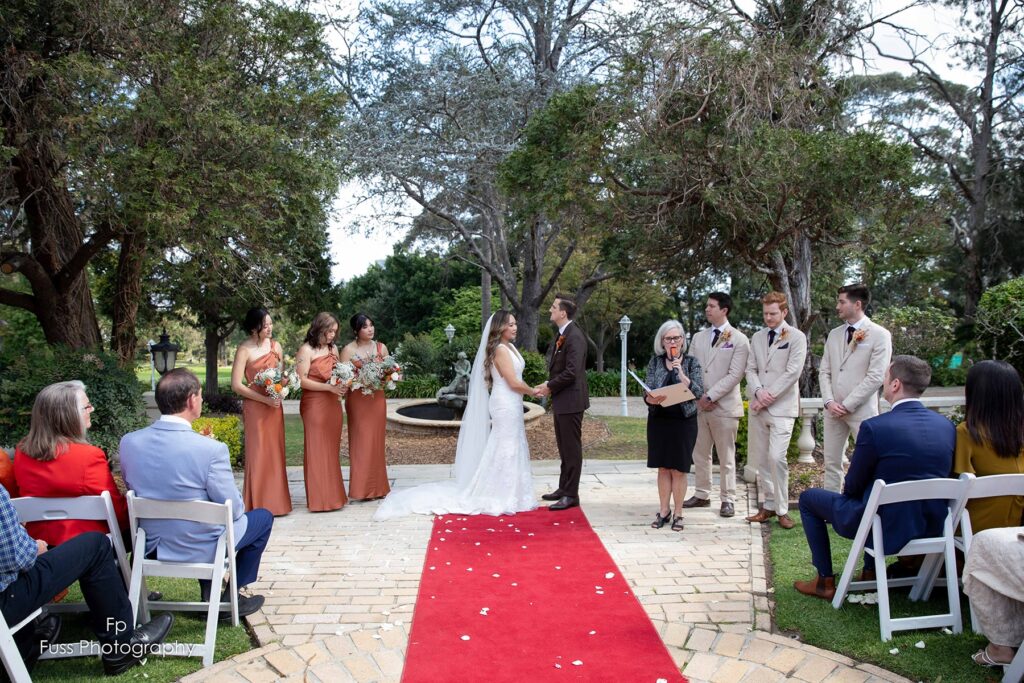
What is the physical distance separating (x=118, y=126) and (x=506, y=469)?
4921 mm

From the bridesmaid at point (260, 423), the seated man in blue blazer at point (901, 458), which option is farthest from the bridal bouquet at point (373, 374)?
the seated man in blue blazer at point (901, 458)

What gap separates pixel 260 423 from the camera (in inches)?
268

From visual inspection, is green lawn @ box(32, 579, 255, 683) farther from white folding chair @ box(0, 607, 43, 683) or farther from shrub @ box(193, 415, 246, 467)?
shrub @ box(193, 415, 246, 467)

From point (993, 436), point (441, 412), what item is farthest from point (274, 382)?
point (441, 412)

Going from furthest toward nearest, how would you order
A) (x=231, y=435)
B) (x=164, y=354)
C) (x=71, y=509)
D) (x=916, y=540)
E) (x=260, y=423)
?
(x=164, y=354), (x=231, y=435), (x=260, y=423), (x=916, y=540), (x=71, y=509)

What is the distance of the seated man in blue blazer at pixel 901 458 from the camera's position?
4188 millimetres

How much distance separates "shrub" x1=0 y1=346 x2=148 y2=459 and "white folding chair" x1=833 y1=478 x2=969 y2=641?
7.59 m

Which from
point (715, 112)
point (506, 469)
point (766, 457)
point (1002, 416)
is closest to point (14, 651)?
point (506, 469)

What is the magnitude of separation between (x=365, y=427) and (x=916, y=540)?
506 centimetres

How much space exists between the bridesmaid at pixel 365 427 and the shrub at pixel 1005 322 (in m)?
6.14

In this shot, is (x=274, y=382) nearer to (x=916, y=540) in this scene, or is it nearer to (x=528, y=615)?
(x=528, y=615)

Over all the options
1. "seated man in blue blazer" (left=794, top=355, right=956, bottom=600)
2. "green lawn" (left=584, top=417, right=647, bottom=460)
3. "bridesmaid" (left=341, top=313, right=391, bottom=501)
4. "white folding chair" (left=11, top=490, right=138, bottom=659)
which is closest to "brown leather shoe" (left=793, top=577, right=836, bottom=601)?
"seated man in blue blazer" (left=794, top=355, right=956, bottom=600)

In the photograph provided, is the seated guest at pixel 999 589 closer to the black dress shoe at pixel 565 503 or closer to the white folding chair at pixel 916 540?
the white folding chair at pixel 916 540

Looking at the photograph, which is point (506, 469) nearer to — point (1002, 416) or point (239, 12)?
point (1002, 416)
